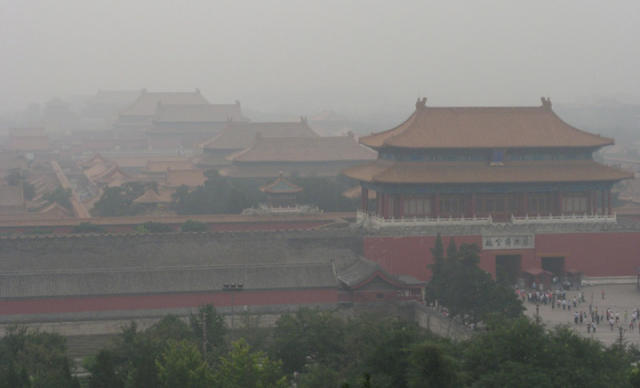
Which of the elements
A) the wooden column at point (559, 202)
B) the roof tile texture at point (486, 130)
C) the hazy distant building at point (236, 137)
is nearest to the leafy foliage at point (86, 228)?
the roof tile texture at point (486, 130)

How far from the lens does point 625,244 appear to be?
3881 centimetres

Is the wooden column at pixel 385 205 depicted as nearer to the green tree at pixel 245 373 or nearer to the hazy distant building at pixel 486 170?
the hazy distant building at pixel 486 170

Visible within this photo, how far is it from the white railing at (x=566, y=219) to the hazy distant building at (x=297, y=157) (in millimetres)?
22033

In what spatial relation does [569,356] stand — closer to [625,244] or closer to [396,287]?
[396,287]

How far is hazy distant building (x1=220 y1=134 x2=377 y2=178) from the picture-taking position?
6014 centimetres

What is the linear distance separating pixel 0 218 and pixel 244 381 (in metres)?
29.5

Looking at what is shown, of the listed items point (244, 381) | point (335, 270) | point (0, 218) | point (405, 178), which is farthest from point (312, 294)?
point (0, 218)

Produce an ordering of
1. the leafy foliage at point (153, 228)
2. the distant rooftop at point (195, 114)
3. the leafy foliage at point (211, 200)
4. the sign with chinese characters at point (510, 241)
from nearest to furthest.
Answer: the sign with chinese characters at point (510, 241) → the leafy foliage at point (153, 228) → the leafy foliage at point (211, 200) → the distant rooftop at point (195, 114)

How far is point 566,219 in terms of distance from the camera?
39094 millimetres

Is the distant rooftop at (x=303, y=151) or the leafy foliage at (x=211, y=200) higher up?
the distant rooftop at (x=303, y=151)

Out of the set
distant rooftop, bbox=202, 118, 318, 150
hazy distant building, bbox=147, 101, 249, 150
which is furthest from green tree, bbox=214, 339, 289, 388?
hazy distant building, bbox=147, 101, 249, 150

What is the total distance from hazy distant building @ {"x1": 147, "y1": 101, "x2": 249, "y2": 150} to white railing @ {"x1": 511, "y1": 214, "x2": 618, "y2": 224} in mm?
58596

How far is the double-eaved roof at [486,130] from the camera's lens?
128 ft

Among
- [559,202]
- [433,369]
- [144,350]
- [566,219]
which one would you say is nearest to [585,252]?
[566,219]
